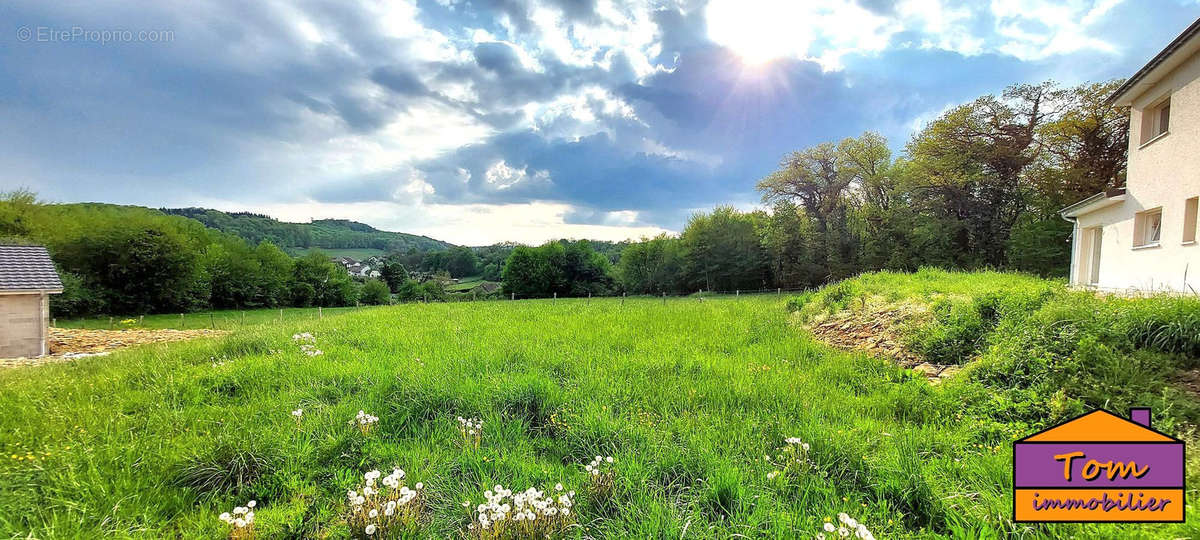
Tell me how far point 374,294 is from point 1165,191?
55.8m

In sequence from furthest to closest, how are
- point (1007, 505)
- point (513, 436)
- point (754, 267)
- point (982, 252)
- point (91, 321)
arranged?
1. point (754, 267)
2. point (91, 321)
3. point (982, 252)
4. point (513, 436)
5. point (1007, 505)

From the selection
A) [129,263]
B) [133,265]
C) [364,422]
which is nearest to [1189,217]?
[364,422]

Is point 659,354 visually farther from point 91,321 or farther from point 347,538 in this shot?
point 91,321

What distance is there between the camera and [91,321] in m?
23.4

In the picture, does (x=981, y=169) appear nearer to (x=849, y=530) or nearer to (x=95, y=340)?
(x=849, y=530)

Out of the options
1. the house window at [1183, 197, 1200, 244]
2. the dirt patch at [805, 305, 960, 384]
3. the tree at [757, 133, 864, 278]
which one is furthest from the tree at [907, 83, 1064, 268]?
the dirt patch at [805, 305, 960, 384]

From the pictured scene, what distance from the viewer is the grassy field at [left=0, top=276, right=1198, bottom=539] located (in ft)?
6.84

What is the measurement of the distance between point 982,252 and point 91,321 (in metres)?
49.6

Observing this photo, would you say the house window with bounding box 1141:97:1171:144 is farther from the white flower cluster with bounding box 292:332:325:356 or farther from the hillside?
the hillside

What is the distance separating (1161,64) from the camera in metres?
7.59

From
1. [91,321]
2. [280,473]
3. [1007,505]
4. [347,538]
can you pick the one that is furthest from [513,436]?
[91,321]

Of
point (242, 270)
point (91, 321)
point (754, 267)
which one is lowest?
point (91, 321)

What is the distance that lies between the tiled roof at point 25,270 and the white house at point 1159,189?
26.1 meters

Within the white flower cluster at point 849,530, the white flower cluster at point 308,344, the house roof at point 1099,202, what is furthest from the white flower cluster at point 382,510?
the house roof at point 1099,202
